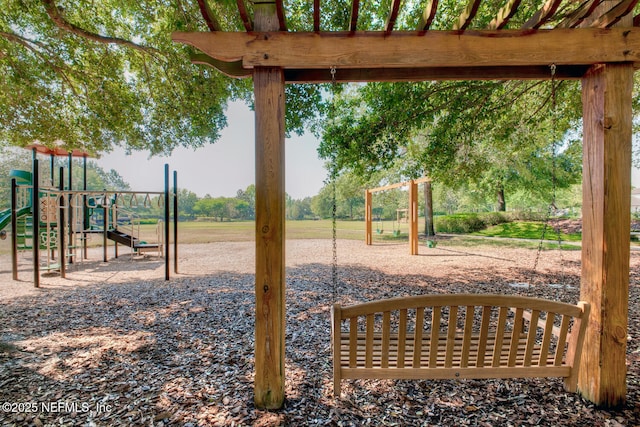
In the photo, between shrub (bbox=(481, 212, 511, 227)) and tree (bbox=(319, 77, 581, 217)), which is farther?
shrub (bbox=(481, 212, 511, 227))

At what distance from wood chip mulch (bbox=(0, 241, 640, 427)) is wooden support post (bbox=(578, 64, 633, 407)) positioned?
0.29 m

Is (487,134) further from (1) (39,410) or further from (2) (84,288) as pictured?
(2) (84,288)

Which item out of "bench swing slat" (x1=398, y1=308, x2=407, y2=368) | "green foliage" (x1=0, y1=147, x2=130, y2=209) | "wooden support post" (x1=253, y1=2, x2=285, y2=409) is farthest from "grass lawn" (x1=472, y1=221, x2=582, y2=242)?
"green foliage" (x1=0, y1=147, x2=130, y2=209)

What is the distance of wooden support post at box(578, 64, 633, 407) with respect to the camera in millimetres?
2104

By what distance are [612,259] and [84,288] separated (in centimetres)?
775

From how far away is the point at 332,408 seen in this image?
7.23 feet

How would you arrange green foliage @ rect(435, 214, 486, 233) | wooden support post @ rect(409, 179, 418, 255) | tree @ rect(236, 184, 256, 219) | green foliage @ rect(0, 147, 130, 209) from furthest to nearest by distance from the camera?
1. tree @ rect(236, 184, 256, 219)
2. green foliage @ rect(0, 147, 130, 209)
3. green foliage @ rect(435, 214, 486, 233)
4. wooden support post @ rect(409, 179, 418, 255)

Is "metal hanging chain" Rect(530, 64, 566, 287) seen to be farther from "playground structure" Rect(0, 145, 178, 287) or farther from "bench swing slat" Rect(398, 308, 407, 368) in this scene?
"playground structure" Rect(0, 145, 178, 287)

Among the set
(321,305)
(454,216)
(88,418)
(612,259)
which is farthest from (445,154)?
(454,216)

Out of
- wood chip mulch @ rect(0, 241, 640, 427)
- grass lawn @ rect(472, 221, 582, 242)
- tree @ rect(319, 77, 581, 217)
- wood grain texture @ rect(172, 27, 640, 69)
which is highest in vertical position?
tree @ rect(319, 77, 581, 217)

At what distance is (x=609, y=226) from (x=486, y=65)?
4.73ft

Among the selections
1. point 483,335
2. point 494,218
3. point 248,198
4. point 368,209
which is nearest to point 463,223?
point 494,218

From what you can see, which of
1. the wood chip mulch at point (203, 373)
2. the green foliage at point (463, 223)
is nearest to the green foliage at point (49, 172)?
the wood chip mulch at point (203, 373)

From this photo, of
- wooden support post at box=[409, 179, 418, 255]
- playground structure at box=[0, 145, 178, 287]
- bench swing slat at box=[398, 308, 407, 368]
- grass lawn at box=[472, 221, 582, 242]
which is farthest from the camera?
grass lawn at box=[472, 221, 582, 242]
